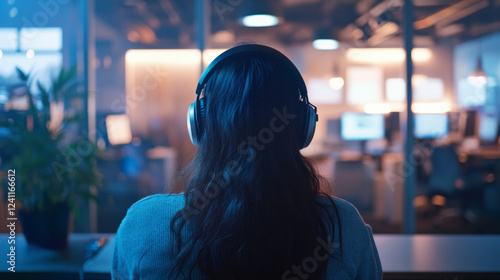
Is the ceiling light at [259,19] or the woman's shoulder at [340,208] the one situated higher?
the ceiling light at [259,19]

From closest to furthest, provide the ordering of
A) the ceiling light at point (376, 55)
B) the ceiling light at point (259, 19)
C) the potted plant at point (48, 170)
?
the potted plant at point (48, 170)
the ceiling light at point (259, 19)
the ceiling light at point (376, 55)

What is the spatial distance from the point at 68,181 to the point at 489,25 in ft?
16.3

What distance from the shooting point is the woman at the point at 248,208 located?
73cm

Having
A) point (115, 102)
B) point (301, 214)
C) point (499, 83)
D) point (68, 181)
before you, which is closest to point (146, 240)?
point (301, 214)

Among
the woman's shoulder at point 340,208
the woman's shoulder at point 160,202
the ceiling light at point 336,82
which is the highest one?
the ceiling light at point 336,82

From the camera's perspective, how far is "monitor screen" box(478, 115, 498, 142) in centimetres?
470

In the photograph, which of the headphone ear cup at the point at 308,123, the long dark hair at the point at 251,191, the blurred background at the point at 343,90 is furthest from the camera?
the blurred background at the point at 343,90

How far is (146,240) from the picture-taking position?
30.0 inches

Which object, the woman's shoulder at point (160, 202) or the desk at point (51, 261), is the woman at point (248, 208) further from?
the desk at point (51, 261)

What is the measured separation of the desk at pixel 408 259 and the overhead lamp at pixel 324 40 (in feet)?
14.3

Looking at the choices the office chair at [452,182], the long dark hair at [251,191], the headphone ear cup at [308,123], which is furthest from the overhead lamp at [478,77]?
the long dark hair at [251,191]

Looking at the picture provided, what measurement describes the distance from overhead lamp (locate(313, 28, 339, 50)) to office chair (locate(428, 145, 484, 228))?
2.15 m

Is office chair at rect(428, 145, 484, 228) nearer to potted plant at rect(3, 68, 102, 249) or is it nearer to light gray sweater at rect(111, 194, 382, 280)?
potted plant at rect(3, 68, 102, 249)

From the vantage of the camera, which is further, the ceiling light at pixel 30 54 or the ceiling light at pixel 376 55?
the ceiling light at pixel 376 55
